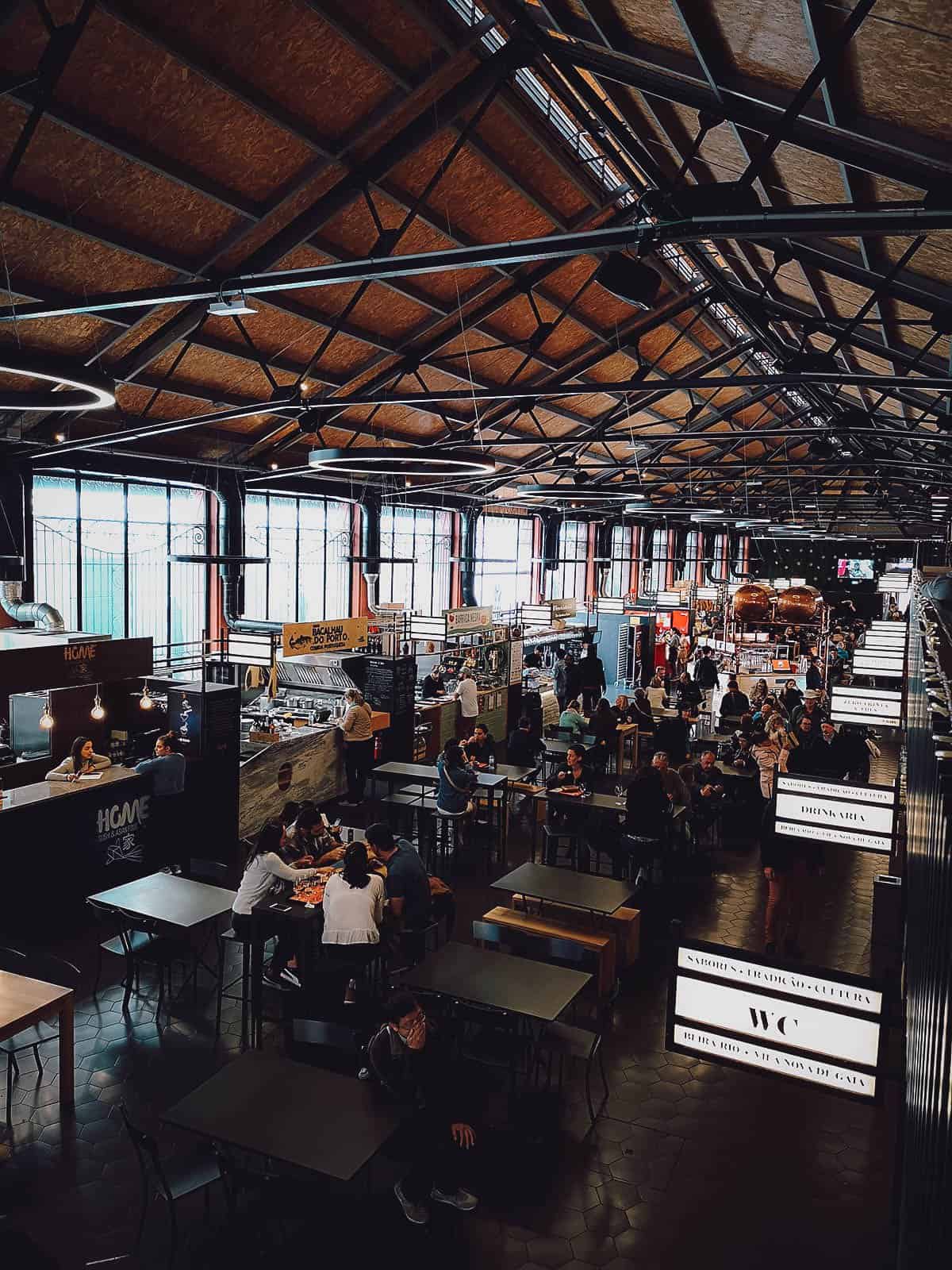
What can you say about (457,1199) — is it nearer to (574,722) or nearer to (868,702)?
(868,702)

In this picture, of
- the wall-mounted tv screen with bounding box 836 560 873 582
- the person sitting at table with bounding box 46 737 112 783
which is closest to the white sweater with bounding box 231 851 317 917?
the person sitting at table with bounding box 46 737 112 783

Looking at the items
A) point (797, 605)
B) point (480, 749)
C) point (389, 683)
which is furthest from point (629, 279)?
point (389, 683)

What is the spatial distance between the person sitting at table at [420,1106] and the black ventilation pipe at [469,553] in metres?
19.5

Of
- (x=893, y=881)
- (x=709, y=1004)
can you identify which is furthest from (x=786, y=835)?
(x=709, y=1004)

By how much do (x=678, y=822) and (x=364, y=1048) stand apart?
455 cm

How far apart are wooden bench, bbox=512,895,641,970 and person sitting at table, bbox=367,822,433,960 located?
994 mm

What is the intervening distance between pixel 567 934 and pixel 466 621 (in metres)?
8.79

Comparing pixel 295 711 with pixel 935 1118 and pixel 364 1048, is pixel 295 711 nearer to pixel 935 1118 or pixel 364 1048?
pixel 364 1048

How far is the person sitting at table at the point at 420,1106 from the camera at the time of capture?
13.2ft

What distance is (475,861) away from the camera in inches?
370

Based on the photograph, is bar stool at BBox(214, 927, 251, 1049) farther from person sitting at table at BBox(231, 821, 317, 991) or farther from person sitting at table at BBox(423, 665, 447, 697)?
person sitting at table at BBox(423, 665, 447, 697)

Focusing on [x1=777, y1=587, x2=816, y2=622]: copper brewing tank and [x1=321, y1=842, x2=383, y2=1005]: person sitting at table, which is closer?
[x1=321, y1=842, x2=383, y2=1005]: person sitting at table

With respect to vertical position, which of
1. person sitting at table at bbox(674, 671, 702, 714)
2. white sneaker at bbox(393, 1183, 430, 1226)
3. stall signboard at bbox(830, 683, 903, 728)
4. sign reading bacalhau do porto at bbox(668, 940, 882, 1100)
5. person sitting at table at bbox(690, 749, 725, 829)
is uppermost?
stall signboard at bbox(830, 683, 903, 728)

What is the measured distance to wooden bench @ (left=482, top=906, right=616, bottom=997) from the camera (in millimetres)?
6188
